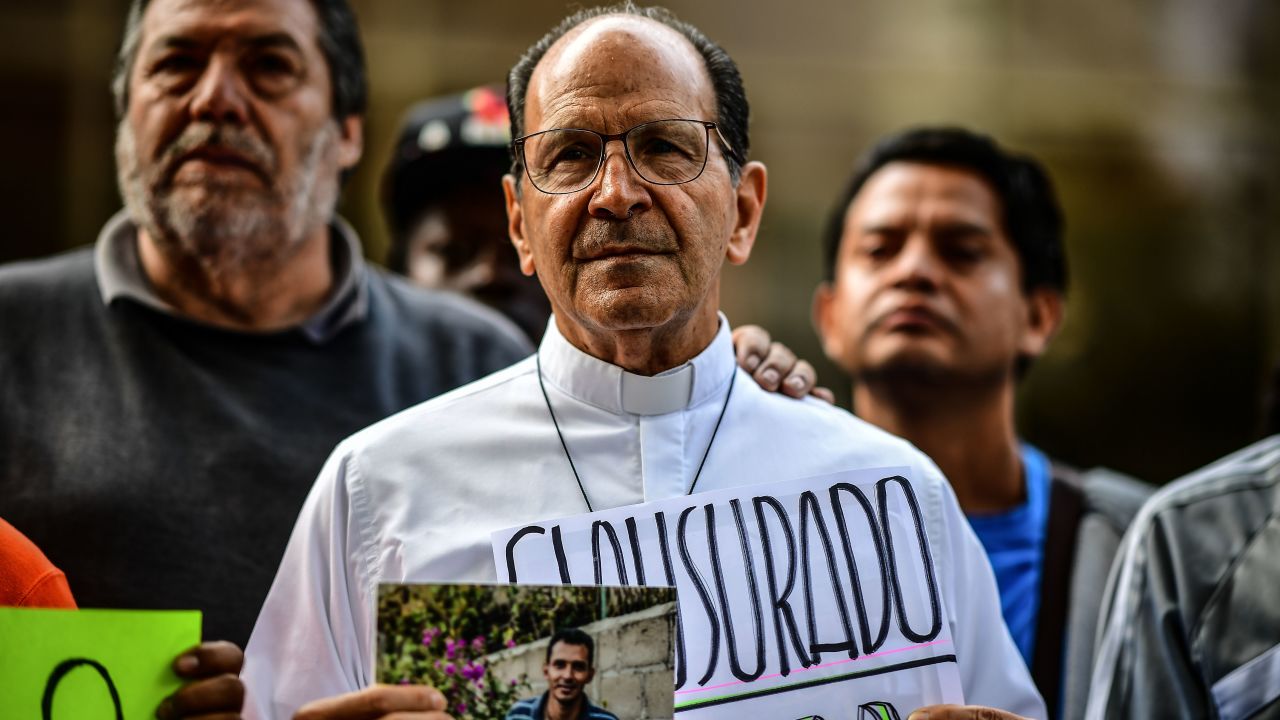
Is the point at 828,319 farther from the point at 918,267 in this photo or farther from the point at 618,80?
the point at 618,80

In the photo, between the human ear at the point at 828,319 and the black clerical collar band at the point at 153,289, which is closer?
the black clerical collar band at the point at 153,289

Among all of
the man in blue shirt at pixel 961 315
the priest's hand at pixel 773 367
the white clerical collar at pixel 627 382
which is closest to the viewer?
the white clerical collar at pixel 627 382

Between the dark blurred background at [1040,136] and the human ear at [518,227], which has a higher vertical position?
the dark blurred background at [1040,136]

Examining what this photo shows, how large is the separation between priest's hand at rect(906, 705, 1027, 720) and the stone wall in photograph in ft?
1.31

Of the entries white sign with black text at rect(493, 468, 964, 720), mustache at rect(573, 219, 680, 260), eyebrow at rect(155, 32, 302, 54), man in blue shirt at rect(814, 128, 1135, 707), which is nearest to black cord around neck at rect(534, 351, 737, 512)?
white sign with black text at rect(493, 468, 964, 720)

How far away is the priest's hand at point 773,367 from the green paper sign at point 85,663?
114 cm

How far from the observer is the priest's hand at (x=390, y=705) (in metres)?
1.80

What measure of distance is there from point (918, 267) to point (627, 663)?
1.93m

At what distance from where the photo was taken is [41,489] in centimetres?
272

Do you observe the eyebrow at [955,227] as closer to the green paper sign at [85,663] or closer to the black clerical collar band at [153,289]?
the black clerical collar band at [153,289]

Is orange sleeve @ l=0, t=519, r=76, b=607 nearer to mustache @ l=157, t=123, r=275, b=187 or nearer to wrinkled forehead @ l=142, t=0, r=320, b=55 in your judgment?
mustache @ l=157, t=123, r=275, b=187

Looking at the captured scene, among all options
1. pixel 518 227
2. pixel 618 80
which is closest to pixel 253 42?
pixel 518 227

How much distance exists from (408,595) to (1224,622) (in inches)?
71.1

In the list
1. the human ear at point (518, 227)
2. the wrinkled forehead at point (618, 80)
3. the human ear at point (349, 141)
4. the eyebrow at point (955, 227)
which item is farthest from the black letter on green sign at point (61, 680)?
the eyebrow at point (955, 227)
